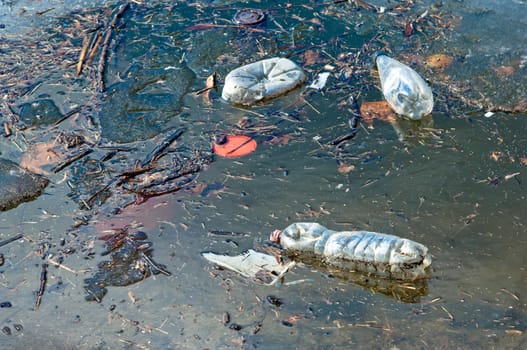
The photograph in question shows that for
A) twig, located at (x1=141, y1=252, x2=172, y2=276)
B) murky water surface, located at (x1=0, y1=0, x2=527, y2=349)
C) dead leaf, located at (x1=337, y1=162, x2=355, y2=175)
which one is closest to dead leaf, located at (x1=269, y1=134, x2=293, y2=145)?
murky water surface, located at (x1=0, y1=0, x2=527, y2=349)

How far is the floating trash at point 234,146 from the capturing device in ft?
16.9

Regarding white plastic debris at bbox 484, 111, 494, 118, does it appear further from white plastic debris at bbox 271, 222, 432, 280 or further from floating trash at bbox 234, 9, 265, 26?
floating trash at bbox 234, 9, 265, 26

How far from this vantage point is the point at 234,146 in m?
5.19

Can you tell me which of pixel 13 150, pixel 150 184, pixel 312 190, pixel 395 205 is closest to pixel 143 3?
pixel 13 150

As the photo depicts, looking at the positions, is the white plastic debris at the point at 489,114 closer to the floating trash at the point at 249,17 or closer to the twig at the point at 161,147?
the twig at the point at 161,147

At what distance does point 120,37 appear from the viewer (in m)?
6.75

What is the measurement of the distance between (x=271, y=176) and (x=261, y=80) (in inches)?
50.0

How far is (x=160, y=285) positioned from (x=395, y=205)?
174cm

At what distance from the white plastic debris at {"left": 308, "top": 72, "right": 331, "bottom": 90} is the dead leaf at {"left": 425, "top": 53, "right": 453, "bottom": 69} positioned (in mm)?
931

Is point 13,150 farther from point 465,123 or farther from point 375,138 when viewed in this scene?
point 465,123

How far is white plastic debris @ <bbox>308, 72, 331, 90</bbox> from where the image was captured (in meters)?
5.72

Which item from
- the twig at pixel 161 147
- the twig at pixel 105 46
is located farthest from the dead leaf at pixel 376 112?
the twig at pixel 105 46

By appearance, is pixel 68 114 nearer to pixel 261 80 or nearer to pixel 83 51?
pixel 83 51

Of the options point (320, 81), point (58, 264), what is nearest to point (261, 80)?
point (320, 81)
